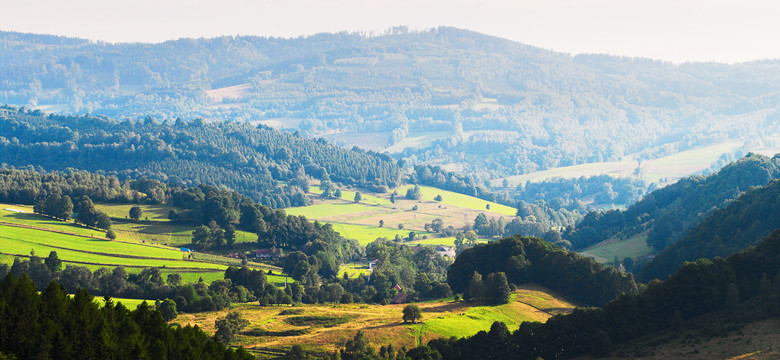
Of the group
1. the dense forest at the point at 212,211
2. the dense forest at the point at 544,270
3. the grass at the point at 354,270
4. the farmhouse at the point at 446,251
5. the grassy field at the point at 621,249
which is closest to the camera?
the dense forest at the point at 544,270

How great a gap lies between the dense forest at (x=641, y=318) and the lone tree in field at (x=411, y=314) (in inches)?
315

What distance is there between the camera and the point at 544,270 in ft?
308

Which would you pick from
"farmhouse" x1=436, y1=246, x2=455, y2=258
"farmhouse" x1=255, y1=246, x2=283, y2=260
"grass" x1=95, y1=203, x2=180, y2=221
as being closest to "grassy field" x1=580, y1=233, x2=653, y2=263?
"farmhouse" x1=436, y1=246, x2=455, y2=258

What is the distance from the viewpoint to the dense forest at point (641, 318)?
64.2 meters

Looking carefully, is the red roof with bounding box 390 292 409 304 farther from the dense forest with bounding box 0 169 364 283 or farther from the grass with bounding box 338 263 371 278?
the grass with bounding box 338 263 371 278

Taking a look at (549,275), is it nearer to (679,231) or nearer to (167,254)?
(679,231)

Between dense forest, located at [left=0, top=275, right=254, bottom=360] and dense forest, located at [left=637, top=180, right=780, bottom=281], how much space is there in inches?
2987

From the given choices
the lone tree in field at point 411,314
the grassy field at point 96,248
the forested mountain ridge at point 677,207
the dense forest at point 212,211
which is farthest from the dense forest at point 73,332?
the forested mountain ridge at point 677,207

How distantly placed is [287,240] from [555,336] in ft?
249

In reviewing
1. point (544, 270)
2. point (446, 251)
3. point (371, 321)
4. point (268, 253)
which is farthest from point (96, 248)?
point (446, 251)

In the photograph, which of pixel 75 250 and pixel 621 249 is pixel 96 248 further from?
pixel 621 249

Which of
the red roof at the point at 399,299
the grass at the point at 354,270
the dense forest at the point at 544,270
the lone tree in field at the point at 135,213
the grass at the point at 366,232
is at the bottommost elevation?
the grass at the point at 354,270

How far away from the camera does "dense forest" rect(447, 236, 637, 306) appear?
89.0 meters

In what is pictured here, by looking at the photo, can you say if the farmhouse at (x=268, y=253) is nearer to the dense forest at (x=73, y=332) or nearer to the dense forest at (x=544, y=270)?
the dense forest at (x=544, y=270)
